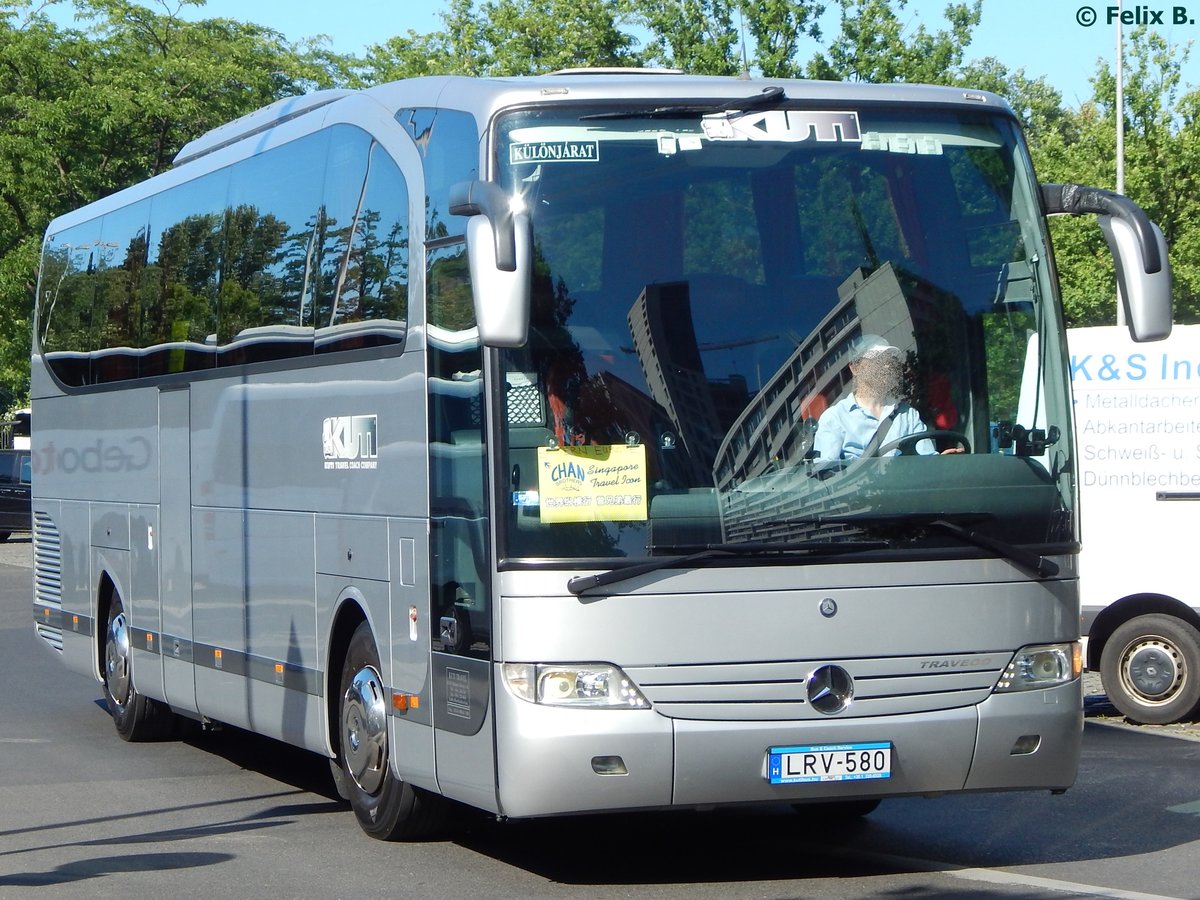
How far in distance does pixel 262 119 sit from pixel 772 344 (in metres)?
5.05

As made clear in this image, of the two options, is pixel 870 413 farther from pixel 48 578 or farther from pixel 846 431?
pixel 48 578

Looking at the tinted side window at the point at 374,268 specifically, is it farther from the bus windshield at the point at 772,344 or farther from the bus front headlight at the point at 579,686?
the bus front headlight at the point at 579,686

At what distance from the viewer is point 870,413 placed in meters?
7.75

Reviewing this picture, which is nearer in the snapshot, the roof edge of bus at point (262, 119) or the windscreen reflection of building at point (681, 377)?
the windscreen reflection of building at point (681, 377)

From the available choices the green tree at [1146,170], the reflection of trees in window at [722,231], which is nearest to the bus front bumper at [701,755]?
the reflection of trees in window at [722,231]

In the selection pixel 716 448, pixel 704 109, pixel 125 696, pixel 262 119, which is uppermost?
pixel 262 119

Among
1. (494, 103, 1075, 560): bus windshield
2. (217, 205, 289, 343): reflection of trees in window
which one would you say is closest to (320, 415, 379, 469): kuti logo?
(217, 205, 289, 343): reflection of trees in window

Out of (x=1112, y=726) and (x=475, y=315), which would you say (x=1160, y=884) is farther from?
(x=1112, y=726)

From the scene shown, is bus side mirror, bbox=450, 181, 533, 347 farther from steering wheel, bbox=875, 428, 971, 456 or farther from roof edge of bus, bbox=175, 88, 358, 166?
roof edge of bus, bbox=175, 88, 358, 166

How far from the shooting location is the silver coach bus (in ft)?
24.7

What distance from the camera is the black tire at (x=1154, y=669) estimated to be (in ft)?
42.4

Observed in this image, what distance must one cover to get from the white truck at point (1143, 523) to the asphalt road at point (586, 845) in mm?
1017

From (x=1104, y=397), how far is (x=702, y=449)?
6578 millimetres

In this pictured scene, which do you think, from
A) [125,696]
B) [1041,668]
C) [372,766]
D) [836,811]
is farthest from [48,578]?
[1041,668]
